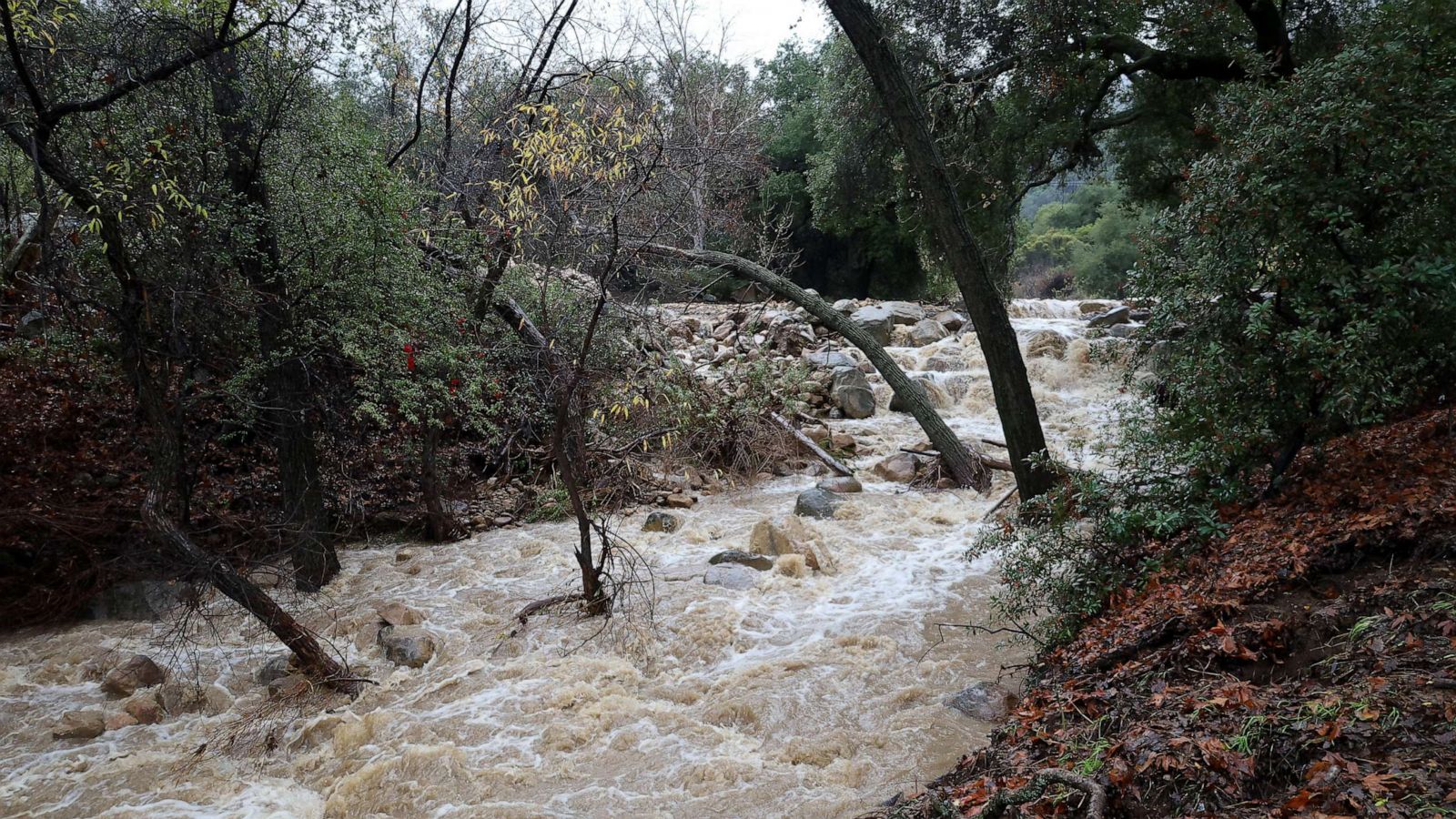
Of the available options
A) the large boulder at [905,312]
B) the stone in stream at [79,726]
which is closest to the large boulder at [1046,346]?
the large boulder at [905,312]

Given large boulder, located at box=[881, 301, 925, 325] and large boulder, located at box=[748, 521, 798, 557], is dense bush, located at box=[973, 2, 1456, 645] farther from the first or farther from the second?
large boulder, located at box=[881, 301, 925, 325]

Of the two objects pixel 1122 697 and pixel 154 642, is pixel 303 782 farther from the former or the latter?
pixel 1122 697

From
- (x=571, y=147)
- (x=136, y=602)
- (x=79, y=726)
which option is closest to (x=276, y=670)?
(x=79, y=726)

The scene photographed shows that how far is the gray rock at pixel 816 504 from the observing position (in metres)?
8.30

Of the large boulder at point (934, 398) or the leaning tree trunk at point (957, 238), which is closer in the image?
the leaning tree trunk at point (957, 238)

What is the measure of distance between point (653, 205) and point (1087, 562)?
8542 millimetres

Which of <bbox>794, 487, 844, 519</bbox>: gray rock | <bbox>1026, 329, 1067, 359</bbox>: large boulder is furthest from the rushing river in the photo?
<bbox>1026, 329, 1067, 359</bbox>: large boulder

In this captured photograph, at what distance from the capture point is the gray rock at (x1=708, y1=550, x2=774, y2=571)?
22.3 feet

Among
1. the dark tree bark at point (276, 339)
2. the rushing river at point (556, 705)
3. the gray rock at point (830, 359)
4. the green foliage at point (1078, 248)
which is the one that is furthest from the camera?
the green foliage at point (1078, 248)

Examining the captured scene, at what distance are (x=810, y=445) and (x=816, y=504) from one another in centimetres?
231

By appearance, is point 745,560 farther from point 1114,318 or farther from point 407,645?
point 1114,318

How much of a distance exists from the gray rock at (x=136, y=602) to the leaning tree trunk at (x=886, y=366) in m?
5.42

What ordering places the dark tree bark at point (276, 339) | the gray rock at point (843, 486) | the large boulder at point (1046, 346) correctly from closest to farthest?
the dark tree bark at point (276, 339) < the gray rock at point (843, 486) < the large boulder at point (1046, 346)

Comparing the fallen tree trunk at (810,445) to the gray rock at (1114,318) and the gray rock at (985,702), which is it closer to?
the gray rock at (985,702)
